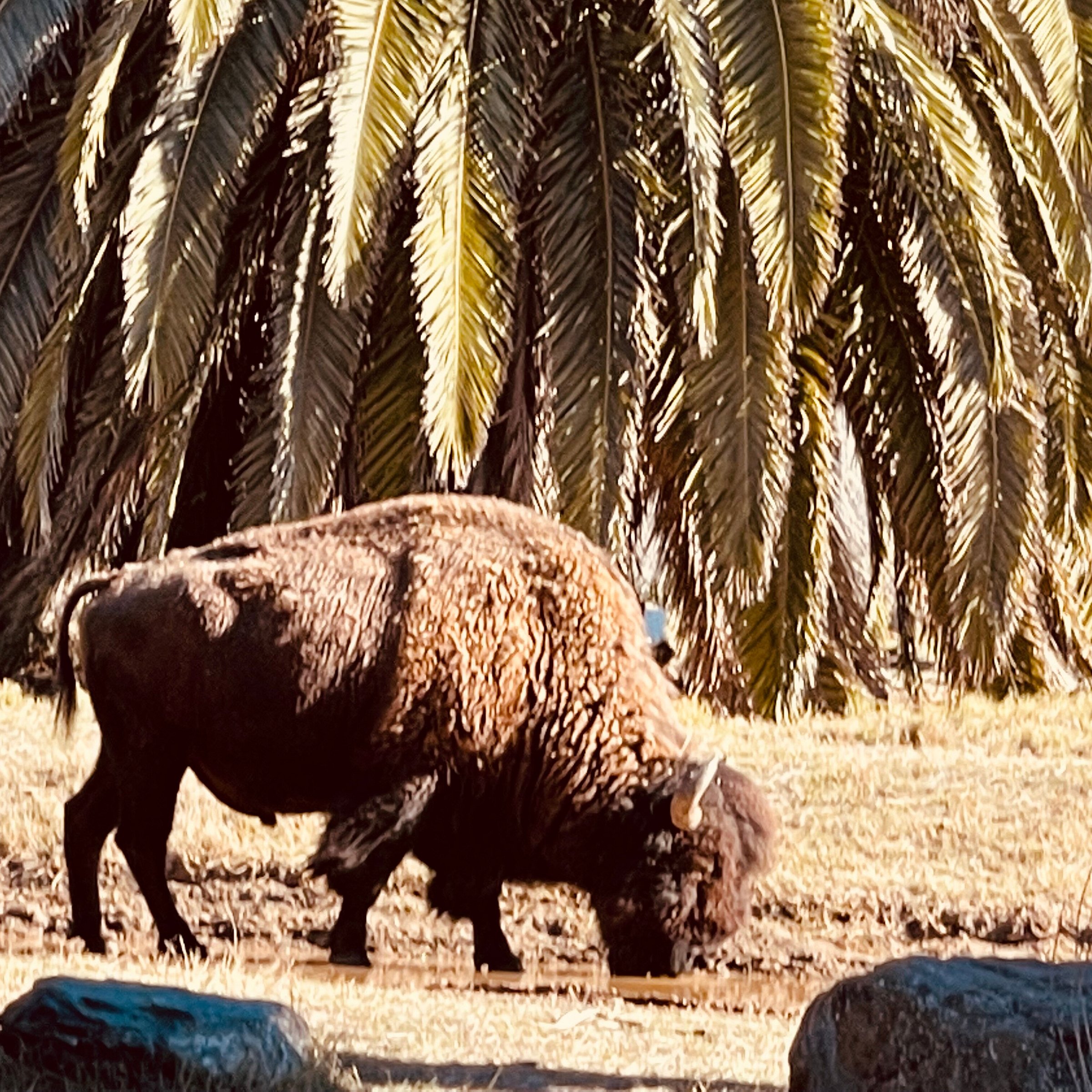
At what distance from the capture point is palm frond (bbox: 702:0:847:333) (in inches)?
479

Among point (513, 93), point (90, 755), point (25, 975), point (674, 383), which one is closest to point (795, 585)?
point (674, 383)

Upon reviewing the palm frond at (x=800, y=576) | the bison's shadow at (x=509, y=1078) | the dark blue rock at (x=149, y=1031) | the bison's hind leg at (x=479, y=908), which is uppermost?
the palm frond at (x=800, y=576)

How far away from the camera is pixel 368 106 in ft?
40.0

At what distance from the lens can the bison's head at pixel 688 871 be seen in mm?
9406

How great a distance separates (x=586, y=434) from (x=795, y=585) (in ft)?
5.20

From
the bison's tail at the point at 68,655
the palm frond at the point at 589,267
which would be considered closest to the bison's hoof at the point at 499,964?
the bison's tail at the point at 68,655

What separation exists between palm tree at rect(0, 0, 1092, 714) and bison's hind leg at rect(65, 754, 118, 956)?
130 inches

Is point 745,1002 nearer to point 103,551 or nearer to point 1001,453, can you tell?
point 1001,453

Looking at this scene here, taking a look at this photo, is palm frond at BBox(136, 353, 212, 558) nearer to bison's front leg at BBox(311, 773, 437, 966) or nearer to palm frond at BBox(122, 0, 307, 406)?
palm frond at BBox(122, 0, 307, 406)

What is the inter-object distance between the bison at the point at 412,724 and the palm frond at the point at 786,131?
3.09 meters

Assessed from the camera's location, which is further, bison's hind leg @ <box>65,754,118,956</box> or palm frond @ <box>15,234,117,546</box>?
palm frond @ <box>15,234,117,546</box>

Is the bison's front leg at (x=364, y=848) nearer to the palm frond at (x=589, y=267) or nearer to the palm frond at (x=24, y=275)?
the palm frond at (x=589, y=267)

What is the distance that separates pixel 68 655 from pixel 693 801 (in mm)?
2578

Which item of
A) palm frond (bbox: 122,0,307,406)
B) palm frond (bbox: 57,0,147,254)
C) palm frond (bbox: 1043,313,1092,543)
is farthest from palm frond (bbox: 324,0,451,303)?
palm frond (bbox: 1043,313,1092,543)
